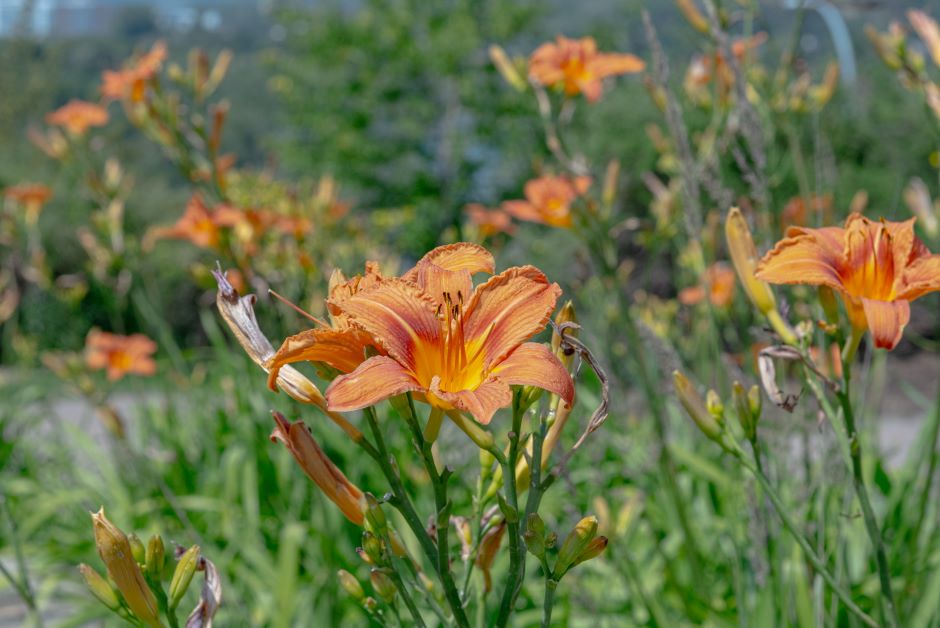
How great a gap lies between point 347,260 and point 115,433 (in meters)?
0.93

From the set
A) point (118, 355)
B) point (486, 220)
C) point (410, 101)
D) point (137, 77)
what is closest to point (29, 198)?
point (118, 355)

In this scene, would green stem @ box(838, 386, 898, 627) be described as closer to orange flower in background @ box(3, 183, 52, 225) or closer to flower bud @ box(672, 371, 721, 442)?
flower bud @ box(672, 371, 721, 442)

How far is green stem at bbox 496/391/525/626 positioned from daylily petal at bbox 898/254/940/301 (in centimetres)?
46

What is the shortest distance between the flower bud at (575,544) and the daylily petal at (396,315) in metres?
0.22

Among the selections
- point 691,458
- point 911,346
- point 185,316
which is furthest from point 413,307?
point 185,316

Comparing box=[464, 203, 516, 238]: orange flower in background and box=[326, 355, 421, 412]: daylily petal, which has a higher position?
box=[326, 355, 421, 412]: daylily petal

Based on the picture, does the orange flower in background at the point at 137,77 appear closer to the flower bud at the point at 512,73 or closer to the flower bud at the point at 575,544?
the flower bud at the point at 512,73

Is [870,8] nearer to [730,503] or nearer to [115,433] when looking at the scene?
[730,503]

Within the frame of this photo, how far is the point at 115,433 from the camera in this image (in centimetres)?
265

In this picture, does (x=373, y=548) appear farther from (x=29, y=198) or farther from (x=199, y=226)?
(x=29, y=198)

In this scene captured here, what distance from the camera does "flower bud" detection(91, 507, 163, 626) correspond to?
33.9 inches

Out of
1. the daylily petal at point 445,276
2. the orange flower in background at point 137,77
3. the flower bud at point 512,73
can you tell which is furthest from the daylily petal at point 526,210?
the daylily petal at point 445,276

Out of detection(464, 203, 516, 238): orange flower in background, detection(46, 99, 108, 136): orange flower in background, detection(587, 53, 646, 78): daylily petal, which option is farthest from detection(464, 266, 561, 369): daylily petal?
detection(46, 99, 108, 136): orange flower in background

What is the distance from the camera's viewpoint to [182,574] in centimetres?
94
